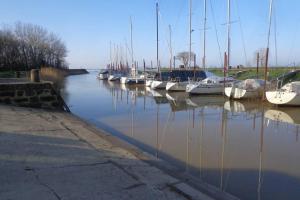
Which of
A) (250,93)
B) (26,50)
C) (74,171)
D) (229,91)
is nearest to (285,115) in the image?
(250,93)

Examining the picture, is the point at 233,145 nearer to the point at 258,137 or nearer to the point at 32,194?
the point at 258,137

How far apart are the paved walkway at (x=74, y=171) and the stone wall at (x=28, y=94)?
17.2ft

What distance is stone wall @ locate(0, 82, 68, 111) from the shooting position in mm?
13883

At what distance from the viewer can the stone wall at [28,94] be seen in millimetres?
13883

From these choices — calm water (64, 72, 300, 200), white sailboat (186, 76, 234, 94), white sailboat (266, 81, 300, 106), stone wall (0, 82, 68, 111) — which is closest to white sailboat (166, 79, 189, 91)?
→ white sailboat (186, 76, 234, 94)

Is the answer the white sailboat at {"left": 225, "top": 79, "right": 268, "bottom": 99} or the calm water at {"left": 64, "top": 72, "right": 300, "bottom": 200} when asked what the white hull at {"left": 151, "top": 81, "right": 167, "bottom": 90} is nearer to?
the white sailboat at {"left": 225, "top": 79, "right": 268, "bottom": 99}

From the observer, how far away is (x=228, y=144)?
11.3 meters

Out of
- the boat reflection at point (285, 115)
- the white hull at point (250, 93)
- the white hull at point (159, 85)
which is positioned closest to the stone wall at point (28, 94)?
the boat reflection at point (285, 115)

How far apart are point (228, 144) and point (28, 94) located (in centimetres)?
838

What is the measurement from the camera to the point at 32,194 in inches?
178

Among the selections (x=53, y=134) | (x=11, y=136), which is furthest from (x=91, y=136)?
(x=11, y=136)

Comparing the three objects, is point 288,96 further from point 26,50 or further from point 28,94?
point 26,50

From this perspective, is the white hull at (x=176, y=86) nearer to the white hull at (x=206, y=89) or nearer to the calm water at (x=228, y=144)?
the white hull at (x=206, y=89)

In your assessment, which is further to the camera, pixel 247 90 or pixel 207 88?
pixel 207 88
